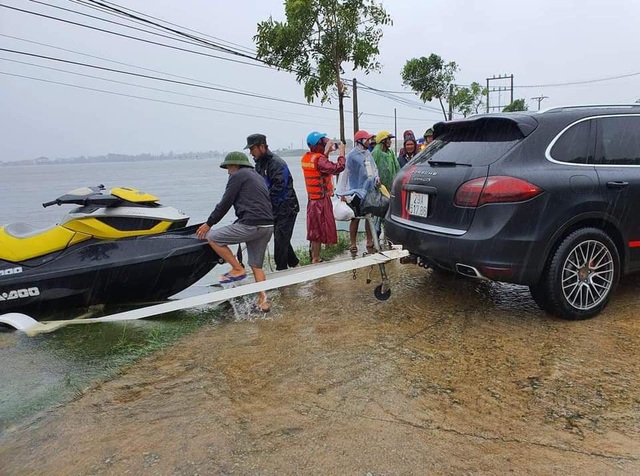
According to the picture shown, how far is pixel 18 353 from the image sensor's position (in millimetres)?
3898

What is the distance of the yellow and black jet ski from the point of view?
4.52 metres

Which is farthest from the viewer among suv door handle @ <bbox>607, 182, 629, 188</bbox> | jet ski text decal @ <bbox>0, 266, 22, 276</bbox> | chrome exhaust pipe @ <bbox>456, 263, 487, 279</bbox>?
jet ski text decal @ <bbox>0, 266, 22, 276</bbox>

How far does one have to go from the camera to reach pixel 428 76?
29.9 m

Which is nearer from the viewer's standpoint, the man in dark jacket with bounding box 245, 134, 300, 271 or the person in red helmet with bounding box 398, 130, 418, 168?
the man in dark jacket with bounding box 245, 134, 300, 271

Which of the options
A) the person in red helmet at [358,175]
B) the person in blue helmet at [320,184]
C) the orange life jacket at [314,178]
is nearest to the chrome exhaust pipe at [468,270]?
the person in red helmet at [358,175]

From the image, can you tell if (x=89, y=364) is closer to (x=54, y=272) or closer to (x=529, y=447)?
(x=54, y=272)

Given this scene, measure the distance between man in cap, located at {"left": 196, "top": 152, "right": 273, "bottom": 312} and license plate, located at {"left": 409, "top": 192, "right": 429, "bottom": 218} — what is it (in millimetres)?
1299

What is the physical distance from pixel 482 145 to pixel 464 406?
6.90 feet

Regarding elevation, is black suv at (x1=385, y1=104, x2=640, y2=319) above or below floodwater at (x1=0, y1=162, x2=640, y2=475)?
above

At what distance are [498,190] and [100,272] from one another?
3414 mm

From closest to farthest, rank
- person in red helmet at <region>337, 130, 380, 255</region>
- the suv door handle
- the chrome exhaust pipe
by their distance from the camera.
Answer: the chrome exhaust pipe, the suv door handle, person in red helmet at <region>337, 130, 380, 255</region>

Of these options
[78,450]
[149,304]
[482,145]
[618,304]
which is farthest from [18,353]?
[618,304]

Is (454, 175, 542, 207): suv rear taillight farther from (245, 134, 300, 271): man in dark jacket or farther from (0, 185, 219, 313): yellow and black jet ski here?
(245, 134, 300, 271): man in dark jacket

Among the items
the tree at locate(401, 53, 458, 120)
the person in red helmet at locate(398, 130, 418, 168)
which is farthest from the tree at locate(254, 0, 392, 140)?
the tree at locate(401, 53, 458, 120)
